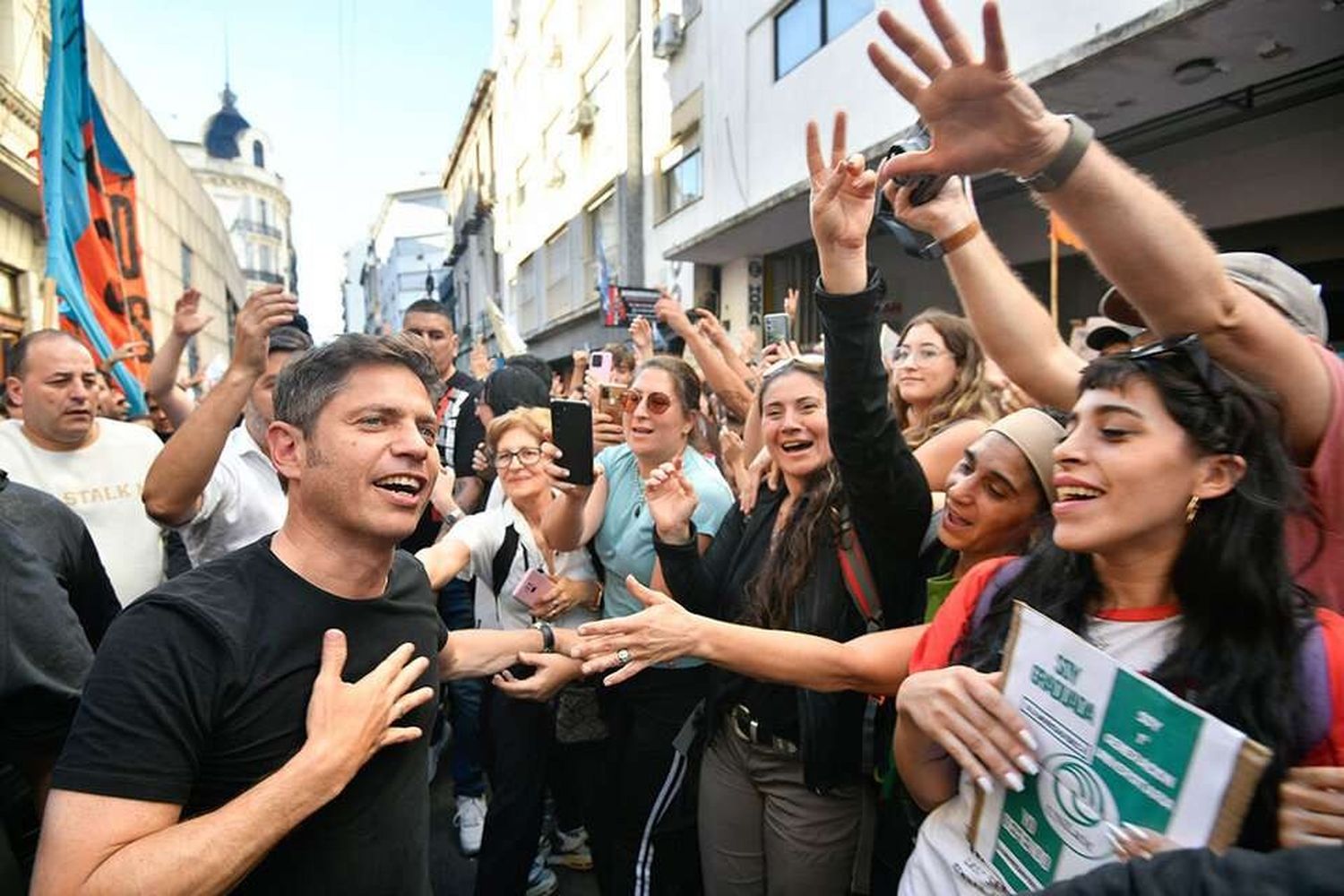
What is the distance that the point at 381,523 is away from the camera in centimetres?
158

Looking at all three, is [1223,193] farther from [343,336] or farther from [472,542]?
[343,336]

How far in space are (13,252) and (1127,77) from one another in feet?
44.5

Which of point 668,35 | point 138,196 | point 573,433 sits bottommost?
point 573,433

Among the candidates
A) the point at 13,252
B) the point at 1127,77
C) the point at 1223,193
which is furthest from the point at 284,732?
the point at 13,252

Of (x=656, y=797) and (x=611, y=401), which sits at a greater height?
(x=611, y=401)

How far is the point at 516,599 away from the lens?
2.90m

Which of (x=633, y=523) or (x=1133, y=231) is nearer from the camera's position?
(x=1133, y=231)

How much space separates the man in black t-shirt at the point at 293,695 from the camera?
120cm

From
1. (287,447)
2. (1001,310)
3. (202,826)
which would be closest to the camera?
(202,826)

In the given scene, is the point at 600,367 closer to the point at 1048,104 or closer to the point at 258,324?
the point at 258,324

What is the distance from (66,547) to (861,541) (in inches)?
91.8

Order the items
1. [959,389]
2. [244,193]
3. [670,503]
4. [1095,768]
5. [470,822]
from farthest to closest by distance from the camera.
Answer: [244,193]
[470,822]
[959,389]
[670,503]
[1095,768]

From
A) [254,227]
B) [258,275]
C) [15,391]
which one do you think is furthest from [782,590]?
[254,227]

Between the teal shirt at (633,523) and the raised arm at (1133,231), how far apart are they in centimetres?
159
